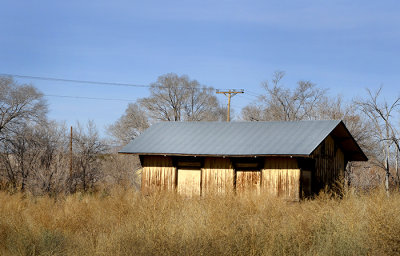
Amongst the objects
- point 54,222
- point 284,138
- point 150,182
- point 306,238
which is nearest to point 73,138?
point 150,182

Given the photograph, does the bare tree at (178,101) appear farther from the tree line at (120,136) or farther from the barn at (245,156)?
the barn at (245,156)

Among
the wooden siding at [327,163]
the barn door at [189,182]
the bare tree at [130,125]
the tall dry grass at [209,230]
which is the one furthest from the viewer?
the bare tree at [130,125]

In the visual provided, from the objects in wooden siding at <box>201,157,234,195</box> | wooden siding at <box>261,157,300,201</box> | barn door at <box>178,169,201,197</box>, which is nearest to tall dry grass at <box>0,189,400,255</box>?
wooden siding at <box>261,157,300,201</box>

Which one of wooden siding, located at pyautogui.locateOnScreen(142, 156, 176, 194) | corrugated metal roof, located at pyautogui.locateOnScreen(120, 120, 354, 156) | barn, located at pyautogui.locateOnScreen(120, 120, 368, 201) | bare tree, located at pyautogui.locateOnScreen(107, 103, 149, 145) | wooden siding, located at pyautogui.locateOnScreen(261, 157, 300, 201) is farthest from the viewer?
bare tree, located at pyautogui.locateOnScreen(107, 103, 149, 145)

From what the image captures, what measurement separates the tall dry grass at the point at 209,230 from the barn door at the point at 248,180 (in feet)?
18.4

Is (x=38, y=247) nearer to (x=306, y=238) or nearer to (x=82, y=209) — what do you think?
(x=82, y=209)

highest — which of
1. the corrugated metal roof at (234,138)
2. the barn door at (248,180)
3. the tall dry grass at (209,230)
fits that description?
the corrugated metal roof at (234,138)

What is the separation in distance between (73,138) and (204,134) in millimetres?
12206

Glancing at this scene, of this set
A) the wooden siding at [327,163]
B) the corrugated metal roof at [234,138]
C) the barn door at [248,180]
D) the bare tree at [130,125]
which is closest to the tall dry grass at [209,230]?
the barn door at [248,180]

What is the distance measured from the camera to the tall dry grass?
977 cm

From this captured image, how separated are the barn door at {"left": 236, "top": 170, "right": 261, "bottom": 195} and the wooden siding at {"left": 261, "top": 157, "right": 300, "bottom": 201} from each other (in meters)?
0.25

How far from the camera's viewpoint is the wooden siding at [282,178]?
65.8 feet

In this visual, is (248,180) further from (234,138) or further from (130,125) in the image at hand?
(130,125)

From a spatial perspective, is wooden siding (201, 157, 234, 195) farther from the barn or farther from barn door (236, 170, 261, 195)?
barn door (236, 170, 261, 195)
